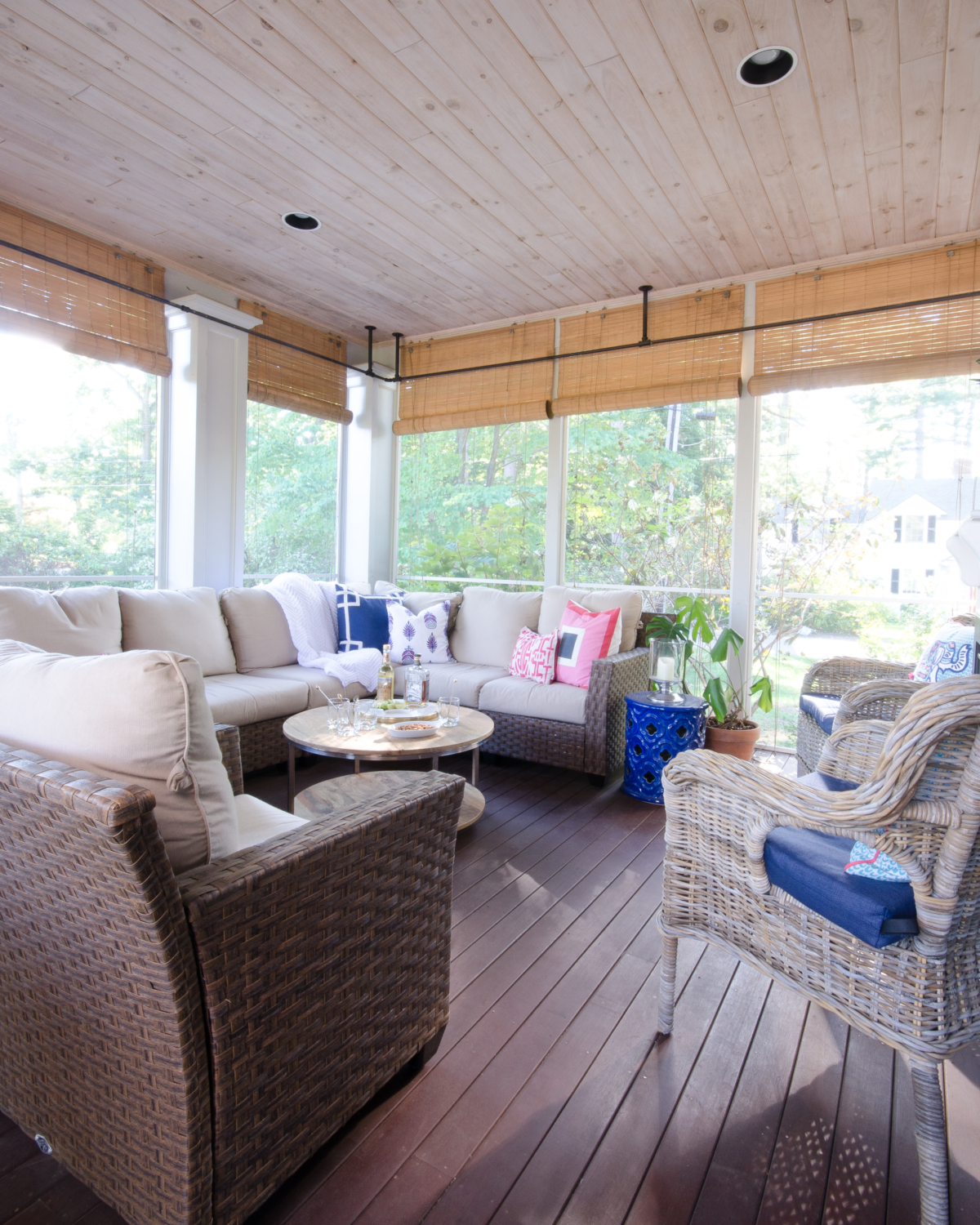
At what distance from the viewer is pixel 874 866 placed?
1248 mm

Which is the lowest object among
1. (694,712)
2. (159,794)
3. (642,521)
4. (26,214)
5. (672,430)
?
(694,712)

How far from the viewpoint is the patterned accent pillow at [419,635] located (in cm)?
409

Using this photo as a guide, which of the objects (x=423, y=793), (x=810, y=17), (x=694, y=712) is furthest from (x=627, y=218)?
(x=423, y=793)

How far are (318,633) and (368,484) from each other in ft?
4.98

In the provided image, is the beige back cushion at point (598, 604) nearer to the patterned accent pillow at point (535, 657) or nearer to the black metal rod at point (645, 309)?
the patterned accent pillow at point (535, 657)

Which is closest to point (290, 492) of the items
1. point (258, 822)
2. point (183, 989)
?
point (258, 822)

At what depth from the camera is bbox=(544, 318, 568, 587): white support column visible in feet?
14.8

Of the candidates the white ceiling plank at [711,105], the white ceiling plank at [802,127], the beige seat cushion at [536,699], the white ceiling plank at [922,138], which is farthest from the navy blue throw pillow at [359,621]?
the white ceiling plank at [922,138]

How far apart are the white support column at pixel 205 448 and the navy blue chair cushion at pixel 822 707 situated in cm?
318

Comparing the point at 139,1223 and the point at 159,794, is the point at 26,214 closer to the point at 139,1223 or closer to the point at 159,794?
the point at 159,794

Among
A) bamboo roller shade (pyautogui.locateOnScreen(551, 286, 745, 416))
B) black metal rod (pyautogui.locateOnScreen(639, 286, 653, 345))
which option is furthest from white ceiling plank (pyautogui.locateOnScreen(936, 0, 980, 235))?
black metal rod (pyautogui.locateOnScreen(639, 286, 653, 345))

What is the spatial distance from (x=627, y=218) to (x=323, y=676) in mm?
2678

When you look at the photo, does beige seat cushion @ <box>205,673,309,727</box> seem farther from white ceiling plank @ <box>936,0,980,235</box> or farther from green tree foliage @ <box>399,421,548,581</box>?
white ceiling plank @ <box>936,0,980,235</box>

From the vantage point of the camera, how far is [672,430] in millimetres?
4168
